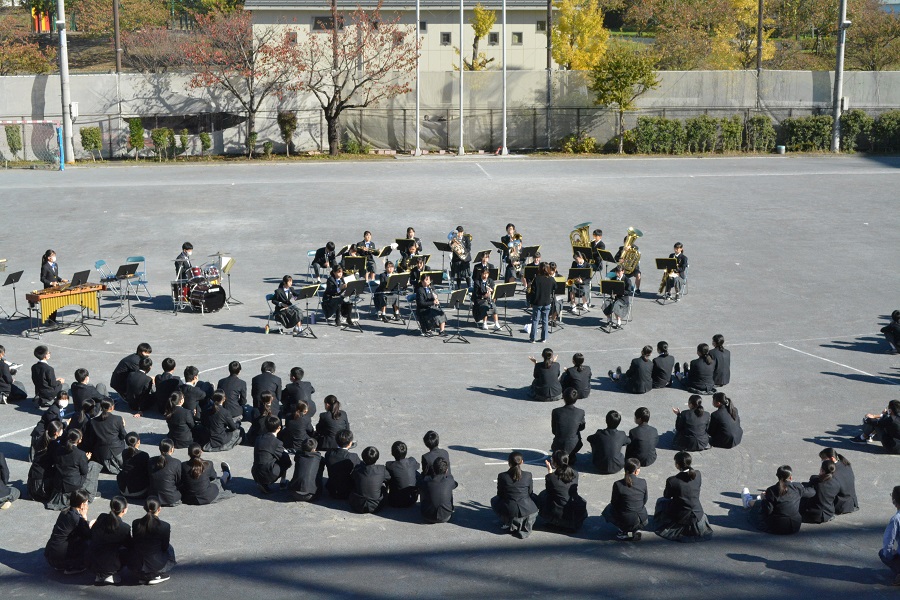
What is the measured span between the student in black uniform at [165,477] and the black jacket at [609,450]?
Result: 581 cm

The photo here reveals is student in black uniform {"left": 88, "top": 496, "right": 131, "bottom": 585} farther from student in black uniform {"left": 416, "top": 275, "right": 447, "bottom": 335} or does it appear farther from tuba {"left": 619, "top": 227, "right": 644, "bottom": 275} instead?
tuba {"left": 619, "top": 227, "right": 644, "bottom": 275}

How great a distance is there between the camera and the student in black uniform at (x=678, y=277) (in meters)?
24.0

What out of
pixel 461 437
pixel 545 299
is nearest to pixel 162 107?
pixel 545 299

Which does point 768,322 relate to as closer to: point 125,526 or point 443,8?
point 125,526

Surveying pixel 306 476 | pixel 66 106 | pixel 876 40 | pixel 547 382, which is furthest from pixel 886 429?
pixel 876 40

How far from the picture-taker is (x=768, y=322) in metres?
22.4

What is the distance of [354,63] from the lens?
50.1m

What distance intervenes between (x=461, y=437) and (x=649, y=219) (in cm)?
1940

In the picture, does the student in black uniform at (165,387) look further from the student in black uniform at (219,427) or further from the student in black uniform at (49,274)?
the student in black uniform at (49,274)

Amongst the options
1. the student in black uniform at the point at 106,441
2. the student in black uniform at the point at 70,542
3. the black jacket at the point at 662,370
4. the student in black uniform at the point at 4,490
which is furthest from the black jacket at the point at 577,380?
the student in black uniform at the point at 4,490

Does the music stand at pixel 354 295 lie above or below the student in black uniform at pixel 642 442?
above

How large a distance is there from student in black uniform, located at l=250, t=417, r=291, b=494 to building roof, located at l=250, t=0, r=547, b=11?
4522 centimetres

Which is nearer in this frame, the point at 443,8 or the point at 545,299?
the point at 545,299

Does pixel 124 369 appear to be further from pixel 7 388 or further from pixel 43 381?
pixel 7 388
